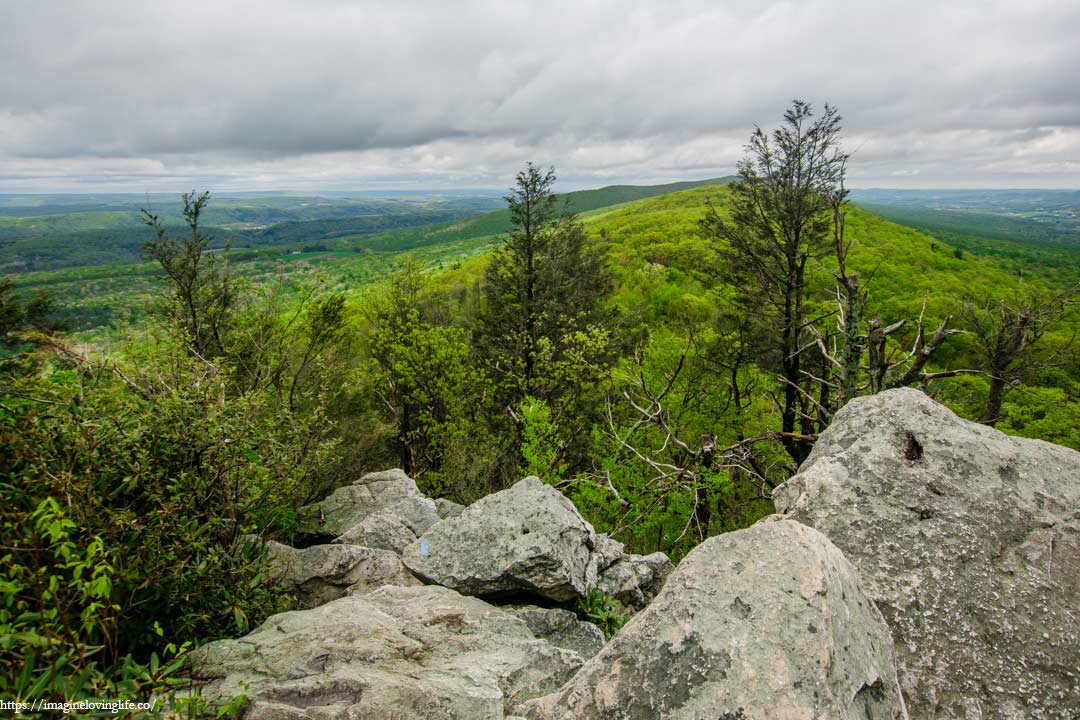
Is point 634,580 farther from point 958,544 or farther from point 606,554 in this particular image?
point 958,544

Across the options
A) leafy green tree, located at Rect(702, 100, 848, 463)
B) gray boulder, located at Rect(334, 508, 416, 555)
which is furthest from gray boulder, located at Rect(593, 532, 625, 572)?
leafy green tree, located at Rect(702, 100, 848, 463)

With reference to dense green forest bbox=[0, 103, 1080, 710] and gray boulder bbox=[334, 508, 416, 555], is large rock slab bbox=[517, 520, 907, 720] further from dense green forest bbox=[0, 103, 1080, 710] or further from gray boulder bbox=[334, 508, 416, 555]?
gray boulder bbox=[334, 508, 416, 555]

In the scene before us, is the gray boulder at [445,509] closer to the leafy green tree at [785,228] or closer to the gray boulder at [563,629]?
the gray boulder at [563,629]

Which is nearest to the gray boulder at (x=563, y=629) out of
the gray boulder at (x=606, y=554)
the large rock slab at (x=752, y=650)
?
the gray boulder at (x=606, y=554)

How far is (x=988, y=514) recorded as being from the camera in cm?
526

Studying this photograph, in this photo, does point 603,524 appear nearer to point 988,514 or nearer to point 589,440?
point 589,440

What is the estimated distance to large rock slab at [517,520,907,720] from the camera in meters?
3.38

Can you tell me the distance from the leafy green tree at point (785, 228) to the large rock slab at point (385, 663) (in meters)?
15.2

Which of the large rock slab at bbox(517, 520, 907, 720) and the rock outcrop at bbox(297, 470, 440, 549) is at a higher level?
the large rock slab at bbox(517, 520, 907, 720)

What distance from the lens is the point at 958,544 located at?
197 inches

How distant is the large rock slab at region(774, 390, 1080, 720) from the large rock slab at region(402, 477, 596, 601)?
12.7 feet

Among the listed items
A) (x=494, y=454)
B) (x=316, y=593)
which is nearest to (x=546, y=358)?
(x=494, y=454)

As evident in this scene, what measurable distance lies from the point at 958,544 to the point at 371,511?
1240cm

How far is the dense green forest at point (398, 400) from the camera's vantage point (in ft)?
17.2
